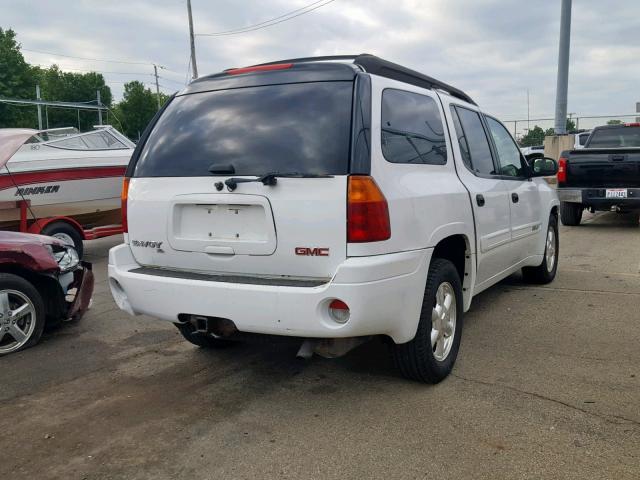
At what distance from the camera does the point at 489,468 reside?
8.89ft

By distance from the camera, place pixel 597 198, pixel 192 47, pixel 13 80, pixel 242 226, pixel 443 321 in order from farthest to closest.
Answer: pixel 13 80 < pixel 192 47 < pixel 597 198 < pixel 443 321 < pixel 242 226

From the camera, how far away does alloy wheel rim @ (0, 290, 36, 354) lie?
4.51 meters

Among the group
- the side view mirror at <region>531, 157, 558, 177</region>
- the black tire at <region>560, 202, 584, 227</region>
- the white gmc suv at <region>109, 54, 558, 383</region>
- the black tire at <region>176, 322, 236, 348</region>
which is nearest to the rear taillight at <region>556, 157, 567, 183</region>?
the black tire at <region>560, 202, 584, 227</region>

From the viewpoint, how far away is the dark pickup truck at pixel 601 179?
9969 millimetres

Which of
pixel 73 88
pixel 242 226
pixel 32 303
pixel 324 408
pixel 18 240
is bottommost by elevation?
pixel 324 408

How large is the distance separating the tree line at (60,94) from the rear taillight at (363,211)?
34169 mm

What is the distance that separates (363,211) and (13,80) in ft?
185

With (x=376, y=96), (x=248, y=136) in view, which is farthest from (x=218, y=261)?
(x=376, y=96)

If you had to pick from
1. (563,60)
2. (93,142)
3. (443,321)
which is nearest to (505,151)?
(443,321)

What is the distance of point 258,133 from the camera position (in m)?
3.30

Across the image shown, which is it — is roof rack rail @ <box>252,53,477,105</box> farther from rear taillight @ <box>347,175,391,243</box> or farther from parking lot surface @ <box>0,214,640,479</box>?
parking lot surface @ <box>0,214,640,479</box>

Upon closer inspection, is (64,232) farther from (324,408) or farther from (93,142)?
(324,408)

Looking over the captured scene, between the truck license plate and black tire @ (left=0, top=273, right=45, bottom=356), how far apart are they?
917cm

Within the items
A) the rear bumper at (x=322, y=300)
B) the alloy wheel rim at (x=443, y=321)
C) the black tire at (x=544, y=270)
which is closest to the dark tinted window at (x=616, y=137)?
the black tire at (x=544, y=270)
